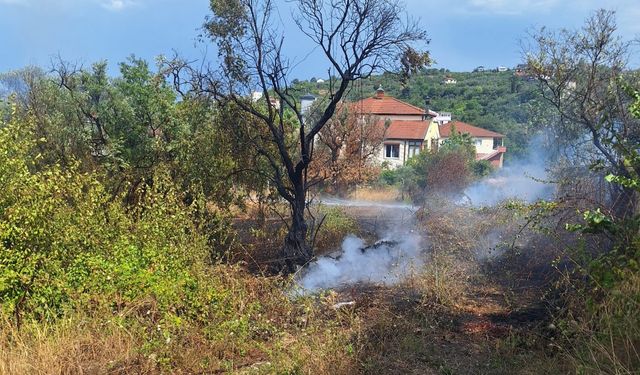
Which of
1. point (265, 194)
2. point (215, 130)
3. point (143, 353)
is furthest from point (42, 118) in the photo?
point (143, 353)

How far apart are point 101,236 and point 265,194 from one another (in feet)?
18.5

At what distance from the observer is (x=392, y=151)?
42.9 metres

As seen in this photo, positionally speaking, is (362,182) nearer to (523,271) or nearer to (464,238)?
(464,238)

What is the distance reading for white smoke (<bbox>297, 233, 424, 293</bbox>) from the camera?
9289 millimetres

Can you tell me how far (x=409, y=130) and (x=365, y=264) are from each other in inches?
1285

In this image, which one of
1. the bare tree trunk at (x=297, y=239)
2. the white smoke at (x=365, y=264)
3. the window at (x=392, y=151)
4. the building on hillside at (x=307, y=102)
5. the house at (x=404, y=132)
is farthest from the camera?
the window at (x=392, y=151)

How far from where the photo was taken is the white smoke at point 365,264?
929 cm

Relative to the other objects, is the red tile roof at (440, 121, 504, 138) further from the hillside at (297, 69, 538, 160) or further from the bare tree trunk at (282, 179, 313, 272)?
the bare tree trunk at (282, 179, 313, 272)

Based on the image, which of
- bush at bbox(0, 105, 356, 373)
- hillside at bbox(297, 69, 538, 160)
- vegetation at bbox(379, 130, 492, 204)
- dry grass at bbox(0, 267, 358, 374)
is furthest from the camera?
hillside at bbox(297, 69, 538, 160)

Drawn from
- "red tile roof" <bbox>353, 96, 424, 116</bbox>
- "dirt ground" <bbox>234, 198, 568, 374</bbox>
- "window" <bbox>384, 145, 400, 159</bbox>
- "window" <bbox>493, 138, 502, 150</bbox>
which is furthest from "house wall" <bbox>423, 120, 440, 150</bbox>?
"dirt ground" <bbox>234, 198, 568, 374</bbox>

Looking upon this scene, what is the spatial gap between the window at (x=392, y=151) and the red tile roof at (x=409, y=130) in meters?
1.08

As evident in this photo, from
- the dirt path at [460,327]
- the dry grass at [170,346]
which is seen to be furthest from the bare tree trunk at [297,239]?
the dry grass at [170,346]

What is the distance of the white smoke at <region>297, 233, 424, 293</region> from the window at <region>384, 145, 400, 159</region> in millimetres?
30152

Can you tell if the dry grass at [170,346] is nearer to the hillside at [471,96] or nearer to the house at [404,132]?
the house at [404,132]
